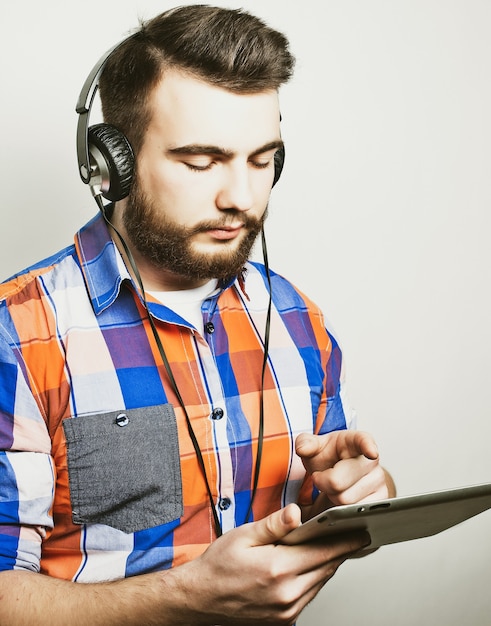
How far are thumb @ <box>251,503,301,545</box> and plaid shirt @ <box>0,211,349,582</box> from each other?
289 millimetres

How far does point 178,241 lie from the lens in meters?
1.46

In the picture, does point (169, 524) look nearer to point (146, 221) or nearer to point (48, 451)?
point (48, 451)

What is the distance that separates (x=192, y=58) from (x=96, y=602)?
0.94 meters

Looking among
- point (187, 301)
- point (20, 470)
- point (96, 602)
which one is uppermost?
point (187, 301)

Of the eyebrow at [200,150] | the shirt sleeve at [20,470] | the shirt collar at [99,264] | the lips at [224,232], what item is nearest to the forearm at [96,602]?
the shirt sleeve at [20,470]

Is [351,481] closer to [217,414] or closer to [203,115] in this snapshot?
[217,414]

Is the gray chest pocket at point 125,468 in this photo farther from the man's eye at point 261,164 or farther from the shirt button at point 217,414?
the man's eye at point 261,164

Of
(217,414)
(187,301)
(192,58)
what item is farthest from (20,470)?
(192,58)

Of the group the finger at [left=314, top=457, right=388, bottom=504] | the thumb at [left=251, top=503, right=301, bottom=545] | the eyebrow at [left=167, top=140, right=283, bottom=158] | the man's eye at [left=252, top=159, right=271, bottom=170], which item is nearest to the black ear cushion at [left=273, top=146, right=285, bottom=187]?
the man's eye at [left=252, top=159, right=271, bottom=170]

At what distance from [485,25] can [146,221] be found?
4.87ft

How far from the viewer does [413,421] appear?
254cm

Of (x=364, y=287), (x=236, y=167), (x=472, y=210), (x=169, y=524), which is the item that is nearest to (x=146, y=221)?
(x=236, y=167)

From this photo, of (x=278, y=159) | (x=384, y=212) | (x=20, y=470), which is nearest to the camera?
(x=20, y=470)

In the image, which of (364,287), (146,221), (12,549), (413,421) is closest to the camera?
(12,549)
